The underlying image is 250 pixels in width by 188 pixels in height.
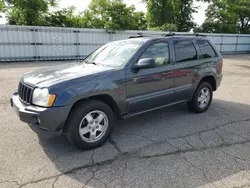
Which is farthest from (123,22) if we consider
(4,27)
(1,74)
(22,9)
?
(1,74)

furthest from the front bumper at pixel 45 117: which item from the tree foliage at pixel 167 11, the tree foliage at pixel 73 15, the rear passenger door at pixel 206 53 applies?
the tree foliage at pixel 167 11

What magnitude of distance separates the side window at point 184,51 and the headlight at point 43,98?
2.64 metres

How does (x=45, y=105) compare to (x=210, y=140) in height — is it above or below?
above

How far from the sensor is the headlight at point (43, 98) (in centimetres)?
296

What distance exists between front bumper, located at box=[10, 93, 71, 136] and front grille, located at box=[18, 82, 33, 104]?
155 millimetres

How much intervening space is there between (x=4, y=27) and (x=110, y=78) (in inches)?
490

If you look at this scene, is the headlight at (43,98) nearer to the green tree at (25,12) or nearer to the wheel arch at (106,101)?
the wheel arch at (106,101)

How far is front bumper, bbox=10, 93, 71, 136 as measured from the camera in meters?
2.95

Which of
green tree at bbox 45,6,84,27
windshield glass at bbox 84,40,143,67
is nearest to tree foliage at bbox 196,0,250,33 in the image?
green tree at bbox 45,6,84,27

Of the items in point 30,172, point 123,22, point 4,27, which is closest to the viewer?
point 30,172

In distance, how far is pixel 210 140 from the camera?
149 inches

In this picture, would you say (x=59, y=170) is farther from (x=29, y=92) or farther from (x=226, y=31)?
(x=226, y=31)

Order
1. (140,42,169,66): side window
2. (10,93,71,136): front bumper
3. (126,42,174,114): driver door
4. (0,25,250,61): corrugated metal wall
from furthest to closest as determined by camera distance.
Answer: (0,25,250,61): corrugated metal wall
(140,42,169,66): side window
(126,42,174,114): driver door
(10,93,71,136): front bumper

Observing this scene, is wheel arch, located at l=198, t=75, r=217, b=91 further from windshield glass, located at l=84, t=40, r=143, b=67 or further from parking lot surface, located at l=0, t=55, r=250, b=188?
windshield glass, located at l=84, t=40, r=143, b=67
